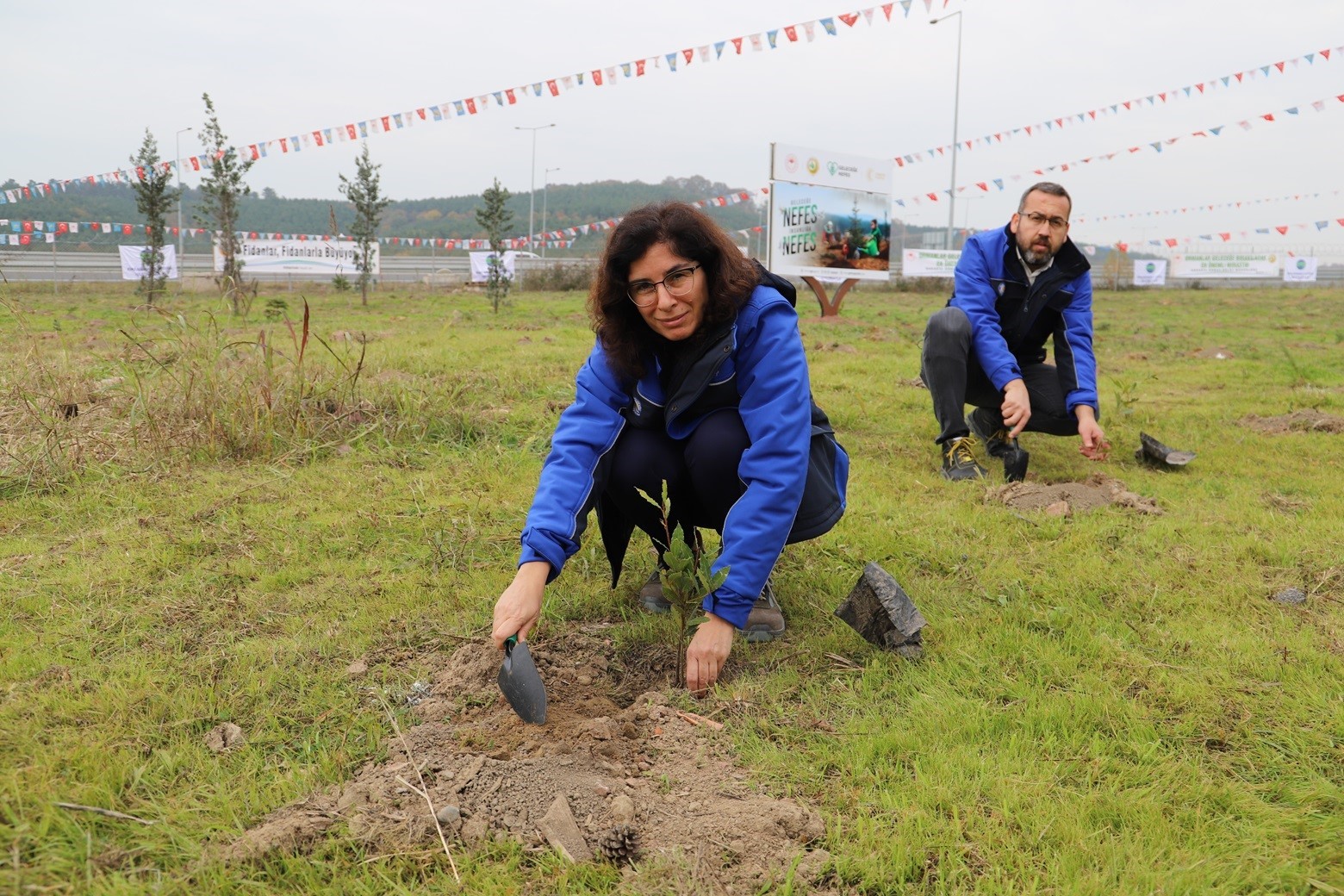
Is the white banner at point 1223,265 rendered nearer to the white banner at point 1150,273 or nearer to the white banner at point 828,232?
the white banner at point 1150,273

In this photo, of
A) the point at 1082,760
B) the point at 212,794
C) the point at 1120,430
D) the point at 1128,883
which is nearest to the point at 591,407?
the point at 212,794

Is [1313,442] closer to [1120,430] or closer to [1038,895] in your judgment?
[1120,430]

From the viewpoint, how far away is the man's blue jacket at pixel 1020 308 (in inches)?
171

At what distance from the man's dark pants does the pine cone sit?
321 cm

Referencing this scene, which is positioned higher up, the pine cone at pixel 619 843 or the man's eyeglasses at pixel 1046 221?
the man's eyeglasses at pixel 1046 221

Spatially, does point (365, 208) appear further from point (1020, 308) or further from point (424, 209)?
point (424, 209)

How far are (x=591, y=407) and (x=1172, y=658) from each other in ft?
5.79

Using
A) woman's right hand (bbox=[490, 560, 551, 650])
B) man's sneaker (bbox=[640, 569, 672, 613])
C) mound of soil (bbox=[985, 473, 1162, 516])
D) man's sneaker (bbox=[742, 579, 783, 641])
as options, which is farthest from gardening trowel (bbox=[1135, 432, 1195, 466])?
woman's right hand (bbox=[490, 560, 551, 650])

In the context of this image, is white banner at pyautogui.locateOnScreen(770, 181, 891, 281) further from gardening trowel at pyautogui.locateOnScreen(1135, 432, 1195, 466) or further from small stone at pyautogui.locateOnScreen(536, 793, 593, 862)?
small stone at pyautogui.locateOnScreen(536, 793, 593, 862)

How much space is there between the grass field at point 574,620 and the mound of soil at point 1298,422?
0.30 meters

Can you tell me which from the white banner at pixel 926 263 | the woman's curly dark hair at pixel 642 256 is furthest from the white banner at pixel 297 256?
the woman's curly dark hair at pixel 642 256

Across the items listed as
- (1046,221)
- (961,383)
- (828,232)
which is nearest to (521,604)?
(961,383)

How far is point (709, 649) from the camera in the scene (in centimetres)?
229

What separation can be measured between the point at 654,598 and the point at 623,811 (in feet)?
3.63
